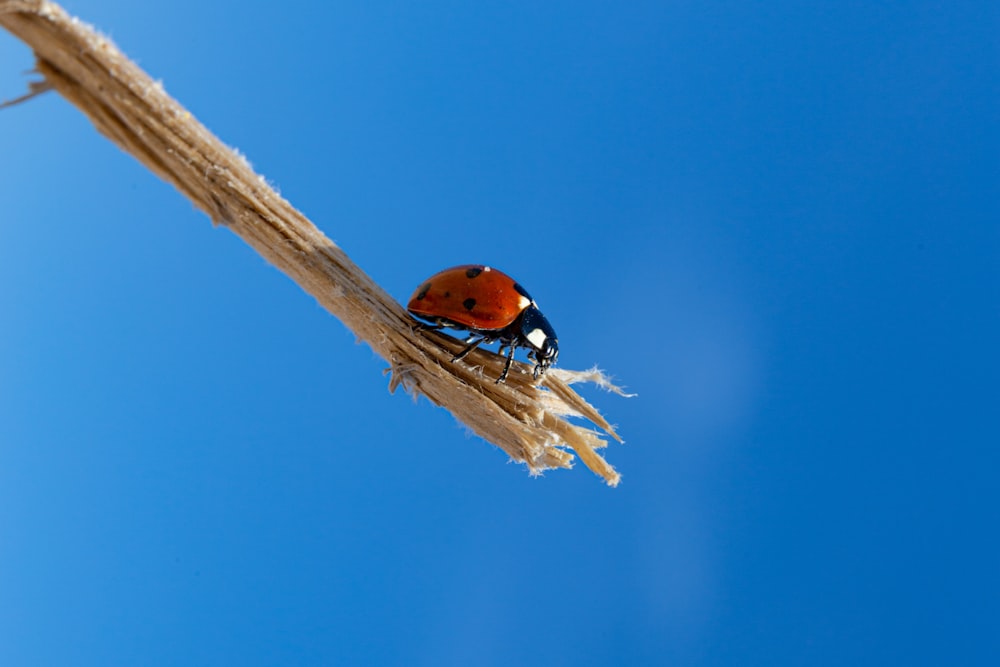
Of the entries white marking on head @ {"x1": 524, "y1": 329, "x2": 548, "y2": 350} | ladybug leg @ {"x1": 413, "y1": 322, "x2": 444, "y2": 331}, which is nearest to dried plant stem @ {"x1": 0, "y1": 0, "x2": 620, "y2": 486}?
ladybug leg @ {"x1": 413, "y1": 322, "x2": 444, "y2": 331}

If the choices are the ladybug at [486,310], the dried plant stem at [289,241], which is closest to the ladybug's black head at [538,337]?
the ladybug at [486,310]

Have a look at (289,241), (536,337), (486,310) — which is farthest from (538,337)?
(289,241)

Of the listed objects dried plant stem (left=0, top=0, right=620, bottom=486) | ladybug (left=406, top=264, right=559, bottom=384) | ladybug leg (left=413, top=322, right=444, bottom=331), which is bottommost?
dried plant stem (left=0, top=0, right=620, bottom=486)

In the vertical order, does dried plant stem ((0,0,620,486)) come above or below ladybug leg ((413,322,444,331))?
below

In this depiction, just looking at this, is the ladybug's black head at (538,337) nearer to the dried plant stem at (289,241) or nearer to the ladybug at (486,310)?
the ladybug at (486,310)

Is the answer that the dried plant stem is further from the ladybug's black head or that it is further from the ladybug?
the ladybug's black head

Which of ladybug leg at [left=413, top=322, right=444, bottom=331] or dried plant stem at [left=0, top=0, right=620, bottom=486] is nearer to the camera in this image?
dried plant stem at [left=0, top=0, right=620, bottom=486]

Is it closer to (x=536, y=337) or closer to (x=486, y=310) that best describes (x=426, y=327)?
(x=486, y=310)
